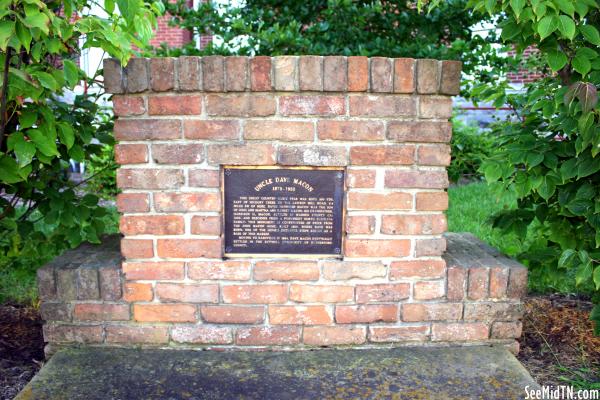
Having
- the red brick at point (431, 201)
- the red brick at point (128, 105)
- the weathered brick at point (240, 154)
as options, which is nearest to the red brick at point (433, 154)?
the red brick at point (431, 201)

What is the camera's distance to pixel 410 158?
2.22 meters

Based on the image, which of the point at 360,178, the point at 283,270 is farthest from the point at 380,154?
the point at 283,270

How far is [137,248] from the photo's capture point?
2.25 meters

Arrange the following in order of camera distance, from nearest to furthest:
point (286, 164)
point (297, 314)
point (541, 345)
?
point (286, 164)
point (297, 314)
point (541, 345)

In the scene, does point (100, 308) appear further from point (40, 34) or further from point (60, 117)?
point (40, 34)

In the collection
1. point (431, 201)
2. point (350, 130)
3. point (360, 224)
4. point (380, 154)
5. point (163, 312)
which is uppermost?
point (350, 130)

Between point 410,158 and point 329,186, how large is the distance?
1.23 ft

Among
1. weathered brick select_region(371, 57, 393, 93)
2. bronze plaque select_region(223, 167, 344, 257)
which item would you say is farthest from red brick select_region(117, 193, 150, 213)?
weathered brick select_region(371, 57, 393, 93)

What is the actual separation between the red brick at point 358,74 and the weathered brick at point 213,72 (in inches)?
20.9

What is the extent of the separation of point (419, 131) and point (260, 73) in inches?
28.5

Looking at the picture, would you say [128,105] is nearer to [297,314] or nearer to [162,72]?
[162,72]

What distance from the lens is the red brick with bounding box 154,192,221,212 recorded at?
7.27 ft

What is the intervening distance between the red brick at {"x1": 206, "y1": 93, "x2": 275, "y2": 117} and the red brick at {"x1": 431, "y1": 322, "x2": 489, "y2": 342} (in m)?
1.27

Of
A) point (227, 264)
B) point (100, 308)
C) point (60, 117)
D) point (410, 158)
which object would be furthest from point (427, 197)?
point (60, 117)
